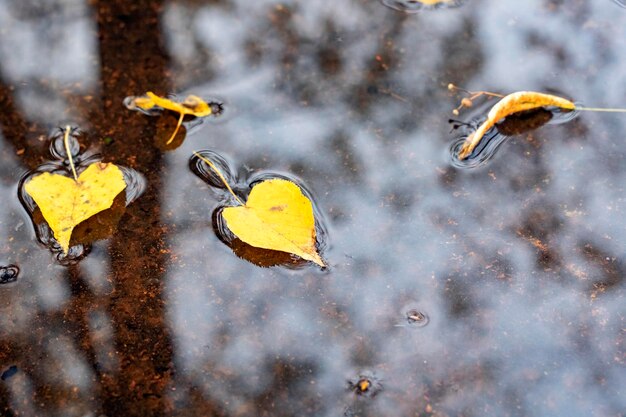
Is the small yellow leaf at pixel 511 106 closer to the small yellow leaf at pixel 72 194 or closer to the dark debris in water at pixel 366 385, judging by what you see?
the dark debris in water at pixel 366 385

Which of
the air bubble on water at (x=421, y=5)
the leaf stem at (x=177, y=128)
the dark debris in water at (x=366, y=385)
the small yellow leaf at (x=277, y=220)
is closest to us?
the dark debris in water at (x=366, y=385)

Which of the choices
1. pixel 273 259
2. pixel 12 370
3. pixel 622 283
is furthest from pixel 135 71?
pixel 622 283

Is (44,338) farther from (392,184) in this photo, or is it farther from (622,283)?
(622,283)

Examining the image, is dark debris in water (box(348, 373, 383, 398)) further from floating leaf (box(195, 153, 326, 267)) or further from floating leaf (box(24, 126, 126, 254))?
floating leaf (box(24, 126, 126, 254))

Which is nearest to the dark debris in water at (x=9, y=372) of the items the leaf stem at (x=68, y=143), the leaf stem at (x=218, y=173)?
the leaf stem at (x=68, y=143)

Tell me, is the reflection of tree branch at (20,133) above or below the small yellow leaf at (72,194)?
below

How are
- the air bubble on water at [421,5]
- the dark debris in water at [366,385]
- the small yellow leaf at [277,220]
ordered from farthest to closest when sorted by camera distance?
1. the air bubble on water at [421,5]
2. the small yellow leaf at [277,220]
3. the dark debris in water at [366,385]

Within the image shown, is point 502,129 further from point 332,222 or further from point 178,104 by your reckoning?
point 178,104

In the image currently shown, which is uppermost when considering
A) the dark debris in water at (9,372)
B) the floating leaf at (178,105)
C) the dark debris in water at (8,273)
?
the floating leaf at (178,105)
